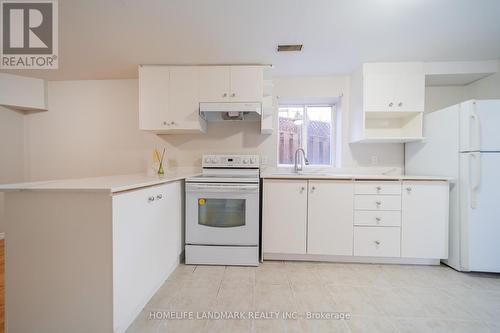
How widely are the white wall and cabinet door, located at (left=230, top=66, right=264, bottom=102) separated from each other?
10.1ft

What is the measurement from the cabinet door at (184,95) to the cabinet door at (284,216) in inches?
47.8

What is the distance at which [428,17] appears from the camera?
162cm

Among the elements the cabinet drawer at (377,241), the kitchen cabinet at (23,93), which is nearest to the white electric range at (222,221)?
the cabinet drawer at (377,241)

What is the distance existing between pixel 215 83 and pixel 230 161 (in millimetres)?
933

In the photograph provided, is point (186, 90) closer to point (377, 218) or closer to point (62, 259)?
point (62, 259)

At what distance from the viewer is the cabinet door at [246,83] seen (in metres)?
2.32

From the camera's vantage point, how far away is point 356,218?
6.74ft

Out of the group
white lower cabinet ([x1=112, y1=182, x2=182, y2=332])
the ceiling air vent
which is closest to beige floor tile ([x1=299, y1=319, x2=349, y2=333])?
white lower cabinet ([x1=112, y1=182, x2=182, y2=332])

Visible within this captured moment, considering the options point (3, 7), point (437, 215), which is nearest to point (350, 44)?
point (437, 215)

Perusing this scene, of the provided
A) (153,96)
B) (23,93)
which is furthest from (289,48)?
(23,93)

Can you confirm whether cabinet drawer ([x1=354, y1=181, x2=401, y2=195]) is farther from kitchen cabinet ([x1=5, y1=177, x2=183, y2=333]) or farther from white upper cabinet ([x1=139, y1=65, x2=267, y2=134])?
kitchen cabinet ([x1=5, y1=177, x2=183, y2=333])

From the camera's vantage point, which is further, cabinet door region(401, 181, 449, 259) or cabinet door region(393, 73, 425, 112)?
cabinet door region(393, 73, 425, 112)

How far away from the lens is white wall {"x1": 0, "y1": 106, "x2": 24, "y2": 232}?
2.75 m

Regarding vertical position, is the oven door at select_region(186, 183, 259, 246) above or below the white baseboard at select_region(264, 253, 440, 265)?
above
